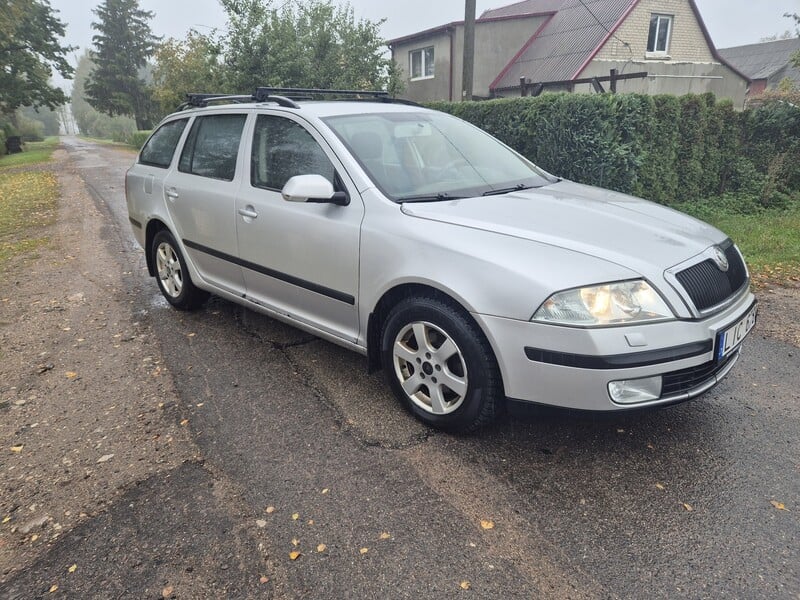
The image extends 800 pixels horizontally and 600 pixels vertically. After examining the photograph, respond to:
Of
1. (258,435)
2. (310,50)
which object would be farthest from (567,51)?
(258,435)

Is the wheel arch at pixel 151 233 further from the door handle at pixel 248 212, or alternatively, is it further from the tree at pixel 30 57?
the tree at pixel 30 57

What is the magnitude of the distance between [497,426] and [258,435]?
1307 mm

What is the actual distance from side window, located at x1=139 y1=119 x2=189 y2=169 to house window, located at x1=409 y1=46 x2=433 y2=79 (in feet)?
65.6

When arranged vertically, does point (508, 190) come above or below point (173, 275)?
above

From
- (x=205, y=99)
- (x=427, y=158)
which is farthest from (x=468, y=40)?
(x=427, y=158)

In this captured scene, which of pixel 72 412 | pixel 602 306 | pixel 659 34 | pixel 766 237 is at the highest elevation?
pixel 659 34

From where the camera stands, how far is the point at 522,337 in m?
2.47

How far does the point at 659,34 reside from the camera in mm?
21141

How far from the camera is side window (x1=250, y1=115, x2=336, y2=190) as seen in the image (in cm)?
341

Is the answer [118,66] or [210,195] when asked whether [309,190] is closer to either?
[210,195]

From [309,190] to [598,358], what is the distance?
5.68ft

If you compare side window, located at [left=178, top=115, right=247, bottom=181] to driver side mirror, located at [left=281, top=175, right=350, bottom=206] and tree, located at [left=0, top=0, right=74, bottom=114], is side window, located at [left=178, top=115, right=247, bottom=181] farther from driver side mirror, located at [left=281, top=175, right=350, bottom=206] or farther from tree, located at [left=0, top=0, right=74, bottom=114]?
tree, located at [left=0, top=0, right=74, bottom=114]

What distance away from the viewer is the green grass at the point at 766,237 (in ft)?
19.2

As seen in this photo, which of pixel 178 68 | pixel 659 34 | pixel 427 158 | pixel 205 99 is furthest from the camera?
pixel 178 68
